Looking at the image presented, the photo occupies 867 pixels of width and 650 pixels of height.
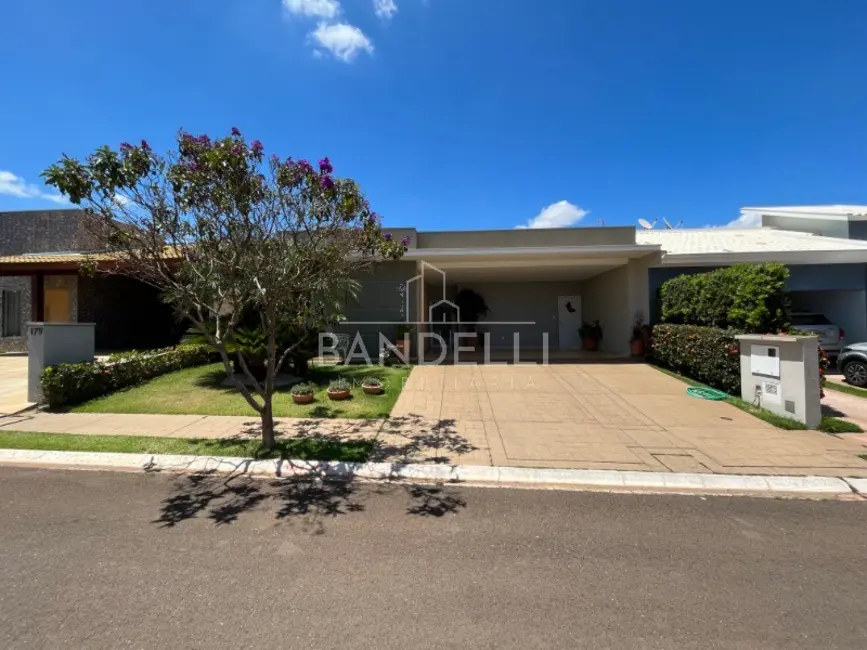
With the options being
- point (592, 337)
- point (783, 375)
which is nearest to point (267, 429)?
point (783, 375)

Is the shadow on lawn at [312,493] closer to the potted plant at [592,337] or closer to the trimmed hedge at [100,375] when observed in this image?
the trimmed hedge at [100,375]

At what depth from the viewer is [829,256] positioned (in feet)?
40.2

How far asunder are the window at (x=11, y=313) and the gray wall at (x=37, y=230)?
2586 mm

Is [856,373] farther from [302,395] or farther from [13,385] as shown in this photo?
[13,385]

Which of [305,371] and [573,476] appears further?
[305,371]

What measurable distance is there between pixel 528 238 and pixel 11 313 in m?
19.6

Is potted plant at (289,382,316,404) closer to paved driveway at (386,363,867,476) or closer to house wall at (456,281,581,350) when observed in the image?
paved driveway at (386,363,867,476)

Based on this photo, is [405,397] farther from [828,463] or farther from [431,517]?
[828,463]

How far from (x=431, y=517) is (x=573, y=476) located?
1891mm

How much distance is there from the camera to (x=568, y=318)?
19.1 m

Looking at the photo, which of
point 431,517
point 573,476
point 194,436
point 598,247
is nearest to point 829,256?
point 598,247

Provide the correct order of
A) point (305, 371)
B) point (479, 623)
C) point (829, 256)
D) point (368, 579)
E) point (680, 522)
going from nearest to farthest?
point (479, 623) < point (368, 579) < point (680, 522) < point (305, 371) < point (829, 256)

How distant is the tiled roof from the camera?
1339 centimetres

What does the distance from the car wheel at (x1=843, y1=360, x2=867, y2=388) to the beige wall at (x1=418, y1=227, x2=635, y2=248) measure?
602cm
